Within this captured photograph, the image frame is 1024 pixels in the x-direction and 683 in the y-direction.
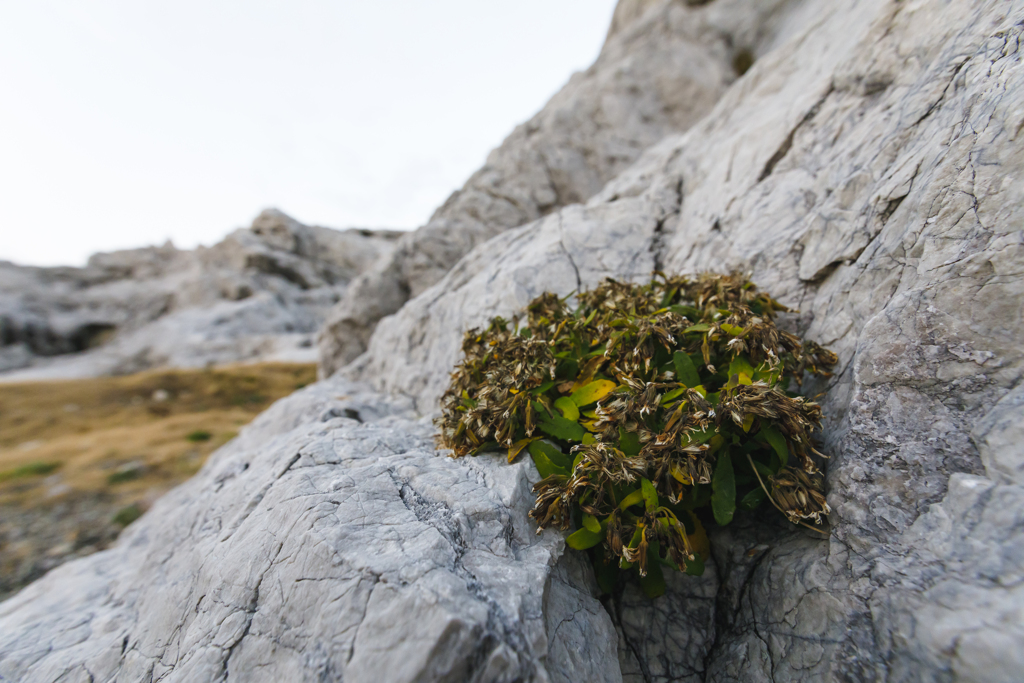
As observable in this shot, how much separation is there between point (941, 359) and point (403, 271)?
773cm

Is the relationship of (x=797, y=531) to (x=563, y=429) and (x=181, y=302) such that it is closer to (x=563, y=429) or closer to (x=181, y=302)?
(x=563, y=429)

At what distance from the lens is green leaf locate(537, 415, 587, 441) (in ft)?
6.77

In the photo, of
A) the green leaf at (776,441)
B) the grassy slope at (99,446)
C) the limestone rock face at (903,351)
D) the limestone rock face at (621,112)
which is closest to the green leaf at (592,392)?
the green leaf at (776,441)

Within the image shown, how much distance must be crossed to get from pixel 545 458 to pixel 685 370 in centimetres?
86

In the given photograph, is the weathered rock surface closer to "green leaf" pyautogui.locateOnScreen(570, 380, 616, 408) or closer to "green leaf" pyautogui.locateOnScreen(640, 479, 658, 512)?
"green leaf" pyautogui.locateOnScreen(570, 380, 616, 408)

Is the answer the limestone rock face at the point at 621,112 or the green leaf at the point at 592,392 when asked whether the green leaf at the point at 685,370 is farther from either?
the limestone rock face at the point at 621,112

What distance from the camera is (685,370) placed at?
2.12 m

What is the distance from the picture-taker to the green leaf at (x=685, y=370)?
6.88 feet

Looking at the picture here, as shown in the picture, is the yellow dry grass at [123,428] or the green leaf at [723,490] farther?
the yellow dry grass at [123,428]

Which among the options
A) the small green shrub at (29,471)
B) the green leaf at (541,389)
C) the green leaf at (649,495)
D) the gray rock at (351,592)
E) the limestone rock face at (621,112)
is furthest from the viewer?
the limestone rock face at (621,112)

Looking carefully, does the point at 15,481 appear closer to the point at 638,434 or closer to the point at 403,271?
the point at 403,271

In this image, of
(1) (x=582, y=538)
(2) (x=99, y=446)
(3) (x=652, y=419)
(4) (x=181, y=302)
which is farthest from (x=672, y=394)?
(4) (x=181, y=302)

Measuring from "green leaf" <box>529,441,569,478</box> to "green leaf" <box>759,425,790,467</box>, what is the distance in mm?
912

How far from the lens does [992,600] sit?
1.20 meters
